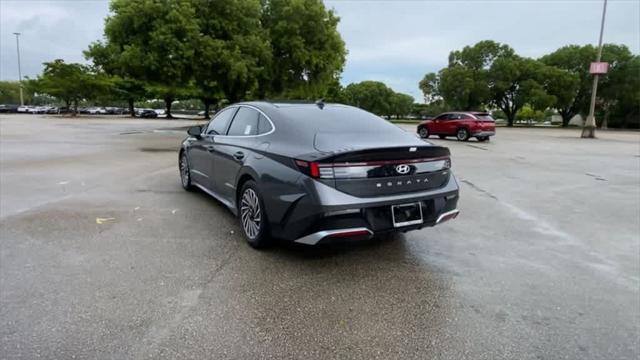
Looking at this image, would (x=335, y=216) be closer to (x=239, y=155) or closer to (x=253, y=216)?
(x=253, y=216)

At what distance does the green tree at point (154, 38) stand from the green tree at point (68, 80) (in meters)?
24.9

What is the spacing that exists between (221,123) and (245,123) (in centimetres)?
81

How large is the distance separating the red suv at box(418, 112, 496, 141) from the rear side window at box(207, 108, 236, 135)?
713 inches

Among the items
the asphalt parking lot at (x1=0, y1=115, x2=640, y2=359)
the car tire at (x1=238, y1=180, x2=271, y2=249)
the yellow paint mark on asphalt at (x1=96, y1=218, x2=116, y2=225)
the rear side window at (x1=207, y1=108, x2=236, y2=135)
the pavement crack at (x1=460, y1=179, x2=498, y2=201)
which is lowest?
the asphalt parking lot at (x1=0, y1=115, x2=640, y2=359)

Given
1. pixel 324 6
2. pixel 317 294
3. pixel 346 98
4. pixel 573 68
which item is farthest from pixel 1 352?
pixel 346 98

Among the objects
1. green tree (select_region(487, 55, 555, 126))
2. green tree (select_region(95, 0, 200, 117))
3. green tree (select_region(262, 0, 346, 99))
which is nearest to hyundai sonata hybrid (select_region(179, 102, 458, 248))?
green tree (select_region(95, 0, 200, 117))

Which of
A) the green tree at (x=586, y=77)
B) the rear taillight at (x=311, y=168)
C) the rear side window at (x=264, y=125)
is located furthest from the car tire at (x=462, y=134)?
the green tree at (x=586, y=77)

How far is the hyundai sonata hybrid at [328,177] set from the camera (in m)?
3.38

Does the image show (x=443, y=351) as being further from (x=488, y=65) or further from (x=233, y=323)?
(x=488, y=65)

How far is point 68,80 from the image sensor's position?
4222 centimetres

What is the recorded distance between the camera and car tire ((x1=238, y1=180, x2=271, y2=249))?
393 centimetres

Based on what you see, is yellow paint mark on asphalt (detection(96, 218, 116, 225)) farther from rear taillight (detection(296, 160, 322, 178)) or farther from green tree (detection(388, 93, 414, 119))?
green tree (detection(388, 93, 414, 119))

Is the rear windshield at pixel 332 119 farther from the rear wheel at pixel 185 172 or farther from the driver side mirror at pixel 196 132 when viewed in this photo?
the rear wheel at pixel 185 172

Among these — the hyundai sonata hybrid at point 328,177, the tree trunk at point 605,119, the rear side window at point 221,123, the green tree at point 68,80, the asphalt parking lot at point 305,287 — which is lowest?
the asphalt parking lot at point 305,287
